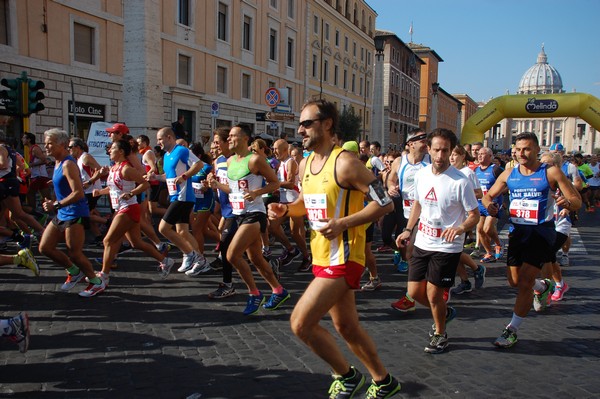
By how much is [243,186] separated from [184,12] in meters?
22.7

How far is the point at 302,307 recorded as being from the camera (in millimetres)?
3117

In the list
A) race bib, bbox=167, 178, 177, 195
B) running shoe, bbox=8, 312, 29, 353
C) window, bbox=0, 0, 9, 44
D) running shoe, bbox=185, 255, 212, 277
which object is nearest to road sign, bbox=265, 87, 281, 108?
race bib, bbox=167, 178, 177, 195

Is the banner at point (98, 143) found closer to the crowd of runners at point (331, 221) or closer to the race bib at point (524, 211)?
the crowd of runners at point (331, 221)

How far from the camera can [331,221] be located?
9.91ft

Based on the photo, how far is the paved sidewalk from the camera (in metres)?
3.64

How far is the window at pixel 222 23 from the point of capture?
2836 centimetres

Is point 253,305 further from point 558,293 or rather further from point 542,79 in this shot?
point 542,79

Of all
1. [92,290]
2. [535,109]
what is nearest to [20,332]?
[92,290]

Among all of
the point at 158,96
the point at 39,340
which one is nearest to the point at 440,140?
the point at 39,340

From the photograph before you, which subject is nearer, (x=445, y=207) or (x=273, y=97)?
(x=445, y=207)

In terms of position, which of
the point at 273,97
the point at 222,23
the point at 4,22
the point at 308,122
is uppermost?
the point at 222,23

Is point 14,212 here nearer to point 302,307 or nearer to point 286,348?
point 286,348

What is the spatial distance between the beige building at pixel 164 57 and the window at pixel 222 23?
0.06 meters

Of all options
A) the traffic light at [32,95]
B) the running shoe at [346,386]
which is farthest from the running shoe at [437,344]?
the traffic light at [32,95]
